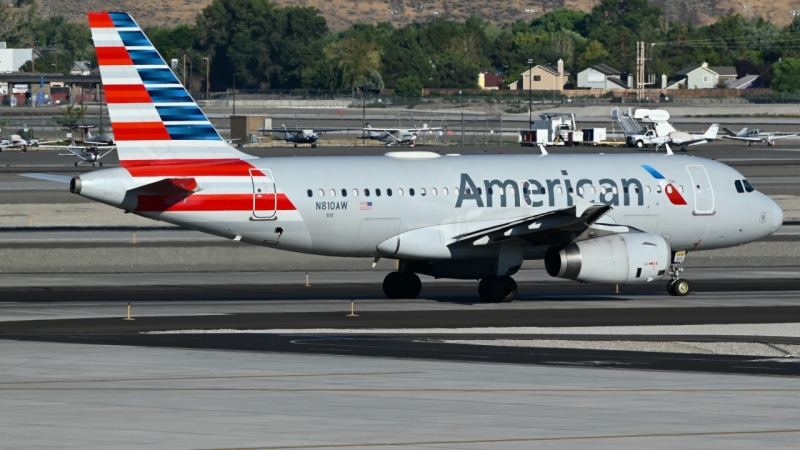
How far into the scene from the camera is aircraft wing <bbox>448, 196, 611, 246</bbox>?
116 feet

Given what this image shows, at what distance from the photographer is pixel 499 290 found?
36.3 metres

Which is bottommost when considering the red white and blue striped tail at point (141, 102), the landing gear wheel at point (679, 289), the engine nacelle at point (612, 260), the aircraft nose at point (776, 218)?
the landing gear wheel at point (679, 289)

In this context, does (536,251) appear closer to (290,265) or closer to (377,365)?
(290,265)

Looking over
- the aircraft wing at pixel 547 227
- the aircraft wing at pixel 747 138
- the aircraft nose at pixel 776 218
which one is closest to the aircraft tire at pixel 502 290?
the aircraft wing at pixel 547 227

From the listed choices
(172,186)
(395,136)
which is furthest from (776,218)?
(395,136)

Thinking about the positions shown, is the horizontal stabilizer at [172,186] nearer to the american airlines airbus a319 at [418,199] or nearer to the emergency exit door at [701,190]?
the american airlines airbus a319 at [418,199]

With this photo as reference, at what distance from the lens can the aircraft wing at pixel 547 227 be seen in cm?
3528

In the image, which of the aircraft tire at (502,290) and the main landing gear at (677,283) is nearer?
the aircraft tire at (502,290)

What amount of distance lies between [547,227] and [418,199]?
3588mm

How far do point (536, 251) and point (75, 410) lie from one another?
20963 millimetres

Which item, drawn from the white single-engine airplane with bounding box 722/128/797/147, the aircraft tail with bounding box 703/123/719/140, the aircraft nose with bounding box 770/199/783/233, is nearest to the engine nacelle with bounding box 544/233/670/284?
the aircraft nose with bounding box 770/199/783/233

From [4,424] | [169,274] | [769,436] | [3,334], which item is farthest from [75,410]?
[169,274]

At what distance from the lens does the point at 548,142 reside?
5069 inches

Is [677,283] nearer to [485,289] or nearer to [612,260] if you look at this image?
[612,260]
